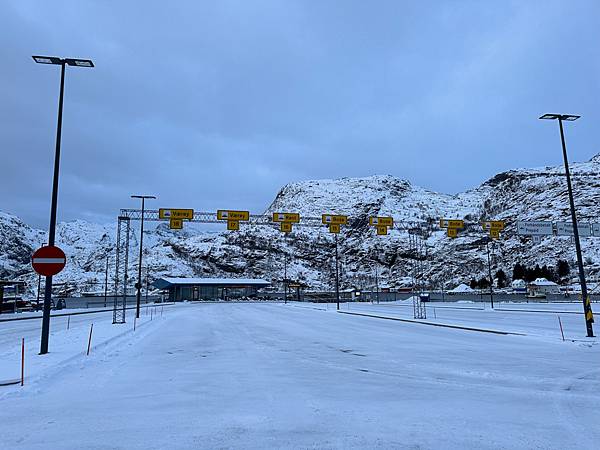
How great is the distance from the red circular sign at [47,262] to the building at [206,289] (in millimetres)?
98443

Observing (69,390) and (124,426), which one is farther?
(69,390)

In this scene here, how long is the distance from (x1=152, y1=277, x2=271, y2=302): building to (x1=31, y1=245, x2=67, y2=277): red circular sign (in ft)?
323

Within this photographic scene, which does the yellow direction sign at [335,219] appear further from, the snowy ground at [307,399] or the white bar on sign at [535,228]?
the snowy ground at [307,399]

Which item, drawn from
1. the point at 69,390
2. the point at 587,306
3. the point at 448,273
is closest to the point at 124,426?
the point at 69,390

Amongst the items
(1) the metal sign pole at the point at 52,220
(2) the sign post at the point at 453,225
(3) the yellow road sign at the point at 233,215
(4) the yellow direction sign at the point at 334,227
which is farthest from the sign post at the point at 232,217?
(1) the metal sign pole at the point at 52,220

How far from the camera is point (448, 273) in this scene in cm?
16088

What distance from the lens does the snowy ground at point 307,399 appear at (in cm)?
581

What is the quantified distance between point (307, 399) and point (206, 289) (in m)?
111

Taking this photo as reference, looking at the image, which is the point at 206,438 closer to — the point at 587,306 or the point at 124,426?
the point at 124,426

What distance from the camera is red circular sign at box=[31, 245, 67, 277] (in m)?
13.1

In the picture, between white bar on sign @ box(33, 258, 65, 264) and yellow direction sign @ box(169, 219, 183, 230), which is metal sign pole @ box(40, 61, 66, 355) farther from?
yellow direction sign @ box(169, 219, 183, 230)

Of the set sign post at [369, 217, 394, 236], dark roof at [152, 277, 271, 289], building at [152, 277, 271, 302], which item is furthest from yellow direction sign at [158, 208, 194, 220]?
dark roof at [152, 277, 271, 289]

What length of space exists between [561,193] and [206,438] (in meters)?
180

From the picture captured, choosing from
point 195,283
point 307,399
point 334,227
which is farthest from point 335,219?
point 195,283
